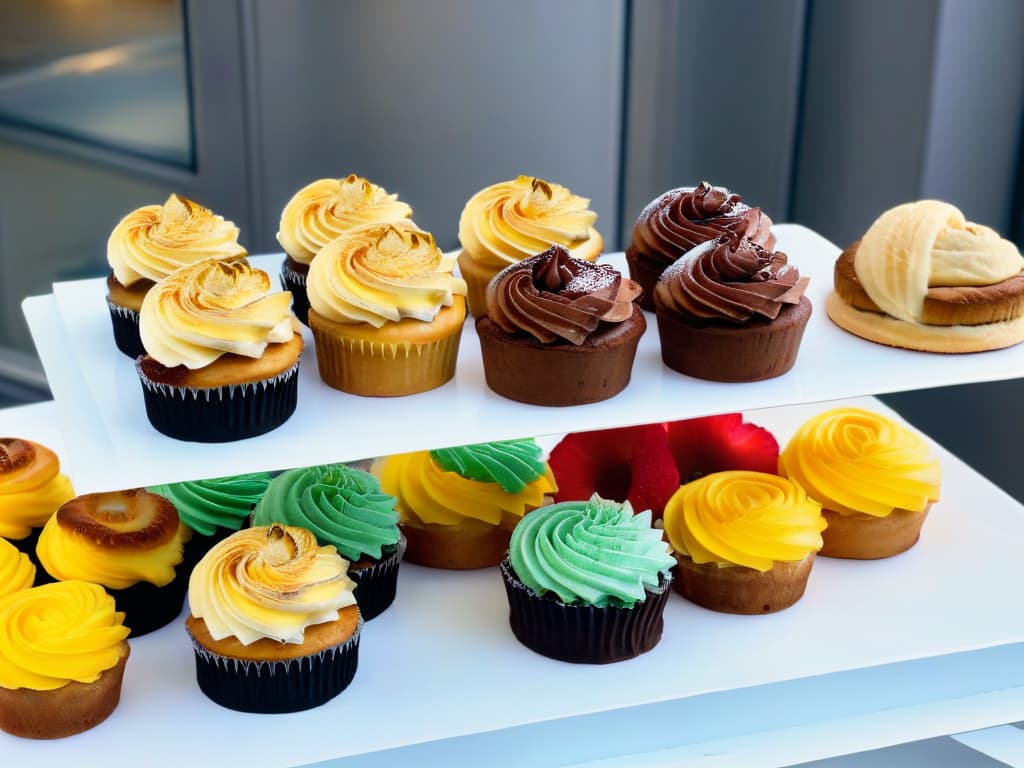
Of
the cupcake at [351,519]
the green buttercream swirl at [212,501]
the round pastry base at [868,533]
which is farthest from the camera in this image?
the round pastry base at [868,533]

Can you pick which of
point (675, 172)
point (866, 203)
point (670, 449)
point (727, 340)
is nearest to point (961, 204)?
point (866, 203)

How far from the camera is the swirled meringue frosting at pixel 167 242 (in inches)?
83.4

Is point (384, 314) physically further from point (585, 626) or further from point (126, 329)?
point (585, 626)

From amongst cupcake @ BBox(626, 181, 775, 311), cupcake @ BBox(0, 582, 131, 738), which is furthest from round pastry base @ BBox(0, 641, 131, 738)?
cupcake @ BBox(626, 181, 775, 311)

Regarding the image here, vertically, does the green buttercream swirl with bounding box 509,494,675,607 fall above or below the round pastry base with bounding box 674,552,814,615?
above

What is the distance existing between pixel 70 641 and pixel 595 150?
294 centimetres

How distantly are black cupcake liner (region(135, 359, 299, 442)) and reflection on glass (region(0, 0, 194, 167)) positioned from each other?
2468 millimetres

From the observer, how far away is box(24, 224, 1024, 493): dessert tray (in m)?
1.77

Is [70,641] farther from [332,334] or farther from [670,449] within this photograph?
[670,449]

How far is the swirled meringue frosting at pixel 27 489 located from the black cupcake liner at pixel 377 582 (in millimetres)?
583

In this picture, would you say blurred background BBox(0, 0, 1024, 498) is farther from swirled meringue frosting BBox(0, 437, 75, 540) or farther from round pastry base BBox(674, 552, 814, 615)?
swirled meringue frosting BBox(0, 437, 75, 540)

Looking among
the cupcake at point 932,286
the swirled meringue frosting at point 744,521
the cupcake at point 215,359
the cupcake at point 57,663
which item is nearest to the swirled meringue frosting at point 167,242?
the cupcake at point 215,359

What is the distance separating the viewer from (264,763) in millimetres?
1880

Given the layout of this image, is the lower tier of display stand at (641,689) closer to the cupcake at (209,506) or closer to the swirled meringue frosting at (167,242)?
the cupcake at (209,506)
